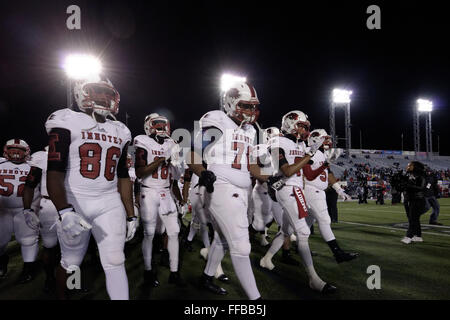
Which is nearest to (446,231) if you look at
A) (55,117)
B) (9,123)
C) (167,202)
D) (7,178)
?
(167,202)

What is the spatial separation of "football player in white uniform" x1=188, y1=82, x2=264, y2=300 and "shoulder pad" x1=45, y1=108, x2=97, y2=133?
1.08 m

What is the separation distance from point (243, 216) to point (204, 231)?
2937 mm

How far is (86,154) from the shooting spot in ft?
8.18

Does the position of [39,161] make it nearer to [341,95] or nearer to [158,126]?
[158,126]

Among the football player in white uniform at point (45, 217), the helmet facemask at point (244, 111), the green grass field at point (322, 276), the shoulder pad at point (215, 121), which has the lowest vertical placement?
the green grass field at point (322, 276)

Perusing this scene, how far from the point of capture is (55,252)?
166 inches

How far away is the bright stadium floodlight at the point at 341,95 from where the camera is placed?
110ft

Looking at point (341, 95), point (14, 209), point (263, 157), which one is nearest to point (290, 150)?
point (263, 157)

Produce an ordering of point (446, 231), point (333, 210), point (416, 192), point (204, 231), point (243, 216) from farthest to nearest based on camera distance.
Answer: point (333, 210) → point (446, 231) → point (416, 192) → point (204, 231) → point (243, 216)

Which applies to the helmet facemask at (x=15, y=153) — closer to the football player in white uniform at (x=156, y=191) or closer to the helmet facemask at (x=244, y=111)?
the football player in white uniform at (x=156, y=191)

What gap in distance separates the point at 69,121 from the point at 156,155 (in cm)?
211

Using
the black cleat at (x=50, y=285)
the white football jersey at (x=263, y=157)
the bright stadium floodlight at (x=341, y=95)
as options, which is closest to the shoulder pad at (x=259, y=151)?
the white football jersey at (x=263, y=157)

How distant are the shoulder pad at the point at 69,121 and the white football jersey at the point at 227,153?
3.57ft
